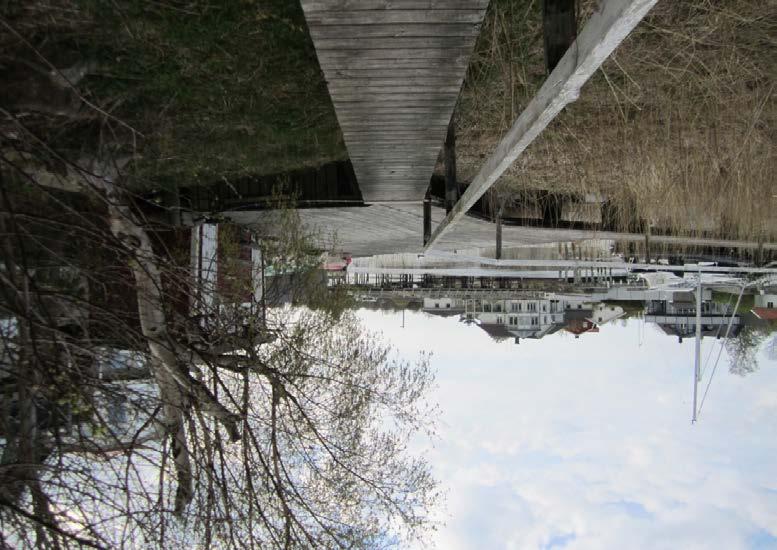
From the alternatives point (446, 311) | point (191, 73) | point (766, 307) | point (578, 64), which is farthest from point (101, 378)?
point (766, 307)

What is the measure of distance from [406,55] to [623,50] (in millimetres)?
2326

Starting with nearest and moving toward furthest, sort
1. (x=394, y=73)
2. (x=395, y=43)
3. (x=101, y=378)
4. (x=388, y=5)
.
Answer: (x=388, y=5) → (x=395, y=43) → (x=394, y=73) → (x=101, y=378)

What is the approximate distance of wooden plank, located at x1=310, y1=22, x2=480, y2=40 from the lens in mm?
3693

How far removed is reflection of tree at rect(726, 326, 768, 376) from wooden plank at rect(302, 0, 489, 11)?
174ft

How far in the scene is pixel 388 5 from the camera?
356 centimetres

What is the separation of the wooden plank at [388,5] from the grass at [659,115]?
1.54 m

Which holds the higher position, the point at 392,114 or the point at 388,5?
the point at 388,5

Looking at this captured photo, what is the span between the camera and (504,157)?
173 inches

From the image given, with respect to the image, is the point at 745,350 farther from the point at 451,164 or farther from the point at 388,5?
the point at 388,5

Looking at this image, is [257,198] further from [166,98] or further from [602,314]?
[602,314]

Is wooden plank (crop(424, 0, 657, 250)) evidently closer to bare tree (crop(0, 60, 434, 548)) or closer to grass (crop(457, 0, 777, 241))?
grass (crop(457, 0, 777, 241))

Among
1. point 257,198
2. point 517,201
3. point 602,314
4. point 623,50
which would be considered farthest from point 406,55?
point 602,314

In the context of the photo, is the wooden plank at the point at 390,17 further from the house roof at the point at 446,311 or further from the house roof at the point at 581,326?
the house roof at the point at 581,326

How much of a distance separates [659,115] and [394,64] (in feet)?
10.8
